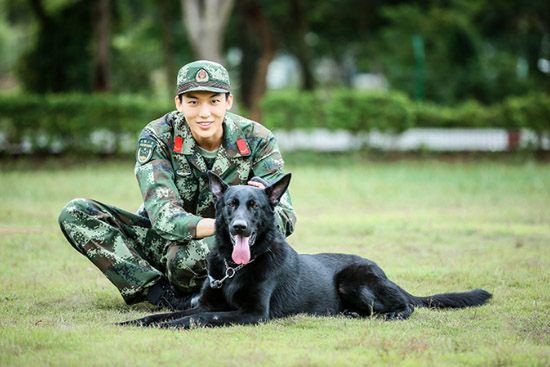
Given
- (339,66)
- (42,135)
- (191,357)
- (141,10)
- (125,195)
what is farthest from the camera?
(339,66)

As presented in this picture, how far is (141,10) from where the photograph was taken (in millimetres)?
35156

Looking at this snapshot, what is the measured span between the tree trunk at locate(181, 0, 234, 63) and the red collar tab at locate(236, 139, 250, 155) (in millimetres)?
15175

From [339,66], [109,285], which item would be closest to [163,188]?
[109,285]

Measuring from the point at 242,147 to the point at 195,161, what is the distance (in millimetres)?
412

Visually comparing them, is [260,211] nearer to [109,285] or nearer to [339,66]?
[109,285]

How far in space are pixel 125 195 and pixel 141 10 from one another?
80.3 ft

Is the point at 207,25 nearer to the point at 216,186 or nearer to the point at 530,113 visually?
the point at 530,113

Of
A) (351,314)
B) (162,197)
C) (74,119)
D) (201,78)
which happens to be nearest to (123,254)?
(162,197)

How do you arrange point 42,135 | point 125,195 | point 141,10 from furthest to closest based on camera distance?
Result: point 141,10
point 42,135
point 125,195

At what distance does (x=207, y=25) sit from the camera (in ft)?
67.3

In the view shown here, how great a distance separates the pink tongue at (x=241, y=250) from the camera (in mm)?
4578

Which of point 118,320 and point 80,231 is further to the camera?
point 80,231

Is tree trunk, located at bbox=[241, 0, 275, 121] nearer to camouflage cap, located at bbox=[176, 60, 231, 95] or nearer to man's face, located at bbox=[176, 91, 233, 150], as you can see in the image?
man's face, located at bbox=[176, 91, 233, 150]

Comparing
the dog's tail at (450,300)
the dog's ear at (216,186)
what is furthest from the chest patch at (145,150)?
the dog's tail at (450,300)
